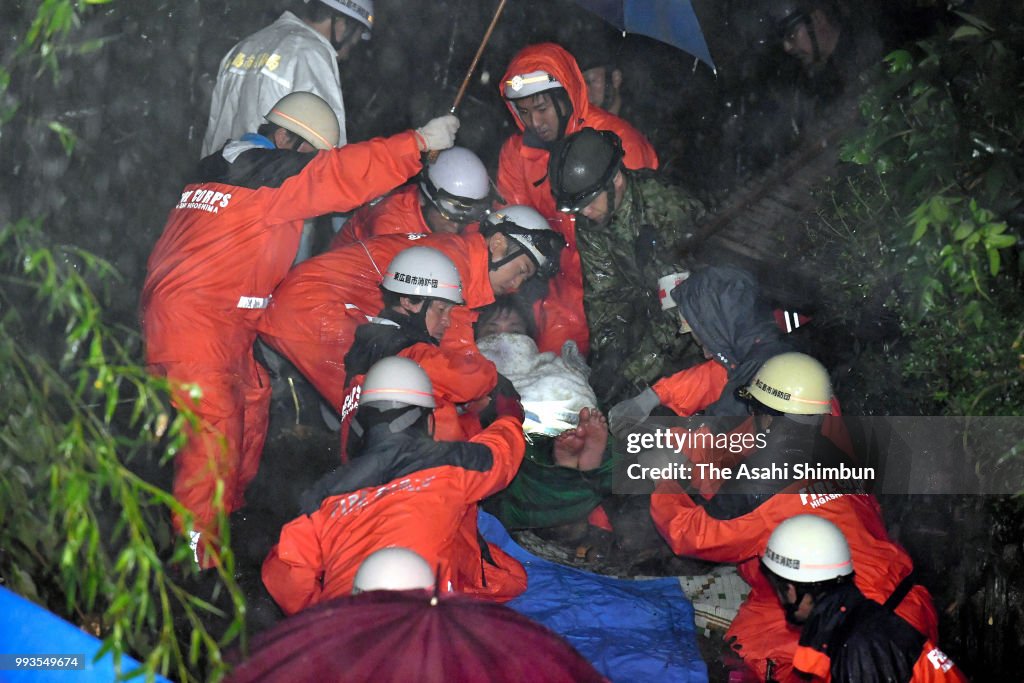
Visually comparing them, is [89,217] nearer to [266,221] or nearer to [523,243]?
[266,221]

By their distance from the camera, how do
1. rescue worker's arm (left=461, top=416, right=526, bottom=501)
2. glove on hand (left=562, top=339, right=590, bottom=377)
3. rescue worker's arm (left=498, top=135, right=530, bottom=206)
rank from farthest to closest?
rescue worker's arm (left=498, top=135, right=530, bottom=206) < glove on hand (left=562, top=339, right=590, bottom=377) < rescue worker's arm (left=461, top=416, right=526, bottom=501)

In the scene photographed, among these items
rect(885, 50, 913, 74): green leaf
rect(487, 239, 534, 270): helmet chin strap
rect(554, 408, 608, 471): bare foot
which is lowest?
rect(554, 408, 608, 471): bare foot

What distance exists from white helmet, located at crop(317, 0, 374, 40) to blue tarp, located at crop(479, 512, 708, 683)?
3.17m

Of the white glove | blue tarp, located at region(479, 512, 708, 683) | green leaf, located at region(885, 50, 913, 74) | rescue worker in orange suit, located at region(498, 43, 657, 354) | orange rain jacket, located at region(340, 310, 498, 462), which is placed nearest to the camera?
green leaf, located at region(885, 50, 913, 74)

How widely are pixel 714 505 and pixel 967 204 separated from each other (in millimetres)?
1631

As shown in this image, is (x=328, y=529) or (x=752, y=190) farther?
(x=752, y=190)

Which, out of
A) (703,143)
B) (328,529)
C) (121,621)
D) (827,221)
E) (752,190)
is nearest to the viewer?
(121,621)

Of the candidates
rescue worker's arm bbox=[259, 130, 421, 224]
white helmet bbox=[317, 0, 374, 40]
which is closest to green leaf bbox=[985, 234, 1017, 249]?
rescue worker's arm bbox=[259, 130, 421, 224]

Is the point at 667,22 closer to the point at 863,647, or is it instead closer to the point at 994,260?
the point at 994,260

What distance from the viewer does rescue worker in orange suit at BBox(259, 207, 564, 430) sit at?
17.1 feet

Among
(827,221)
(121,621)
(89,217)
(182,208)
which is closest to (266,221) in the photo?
(182,208)

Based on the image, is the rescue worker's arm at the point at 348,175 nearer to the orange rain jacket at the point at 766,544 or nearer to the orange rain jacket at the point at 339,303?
the orange rain jacket at the point at 339,303

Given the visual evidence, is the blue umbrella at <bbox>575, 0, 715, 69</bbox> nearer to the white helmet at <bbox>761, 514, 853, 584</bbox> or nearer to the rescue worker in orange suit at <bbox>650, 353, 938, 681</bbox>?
the rescue worker in orange suit at <bbox>650, 353, 938, 681</bbox>

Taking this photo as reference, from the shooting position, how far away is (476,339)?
5844 mm
